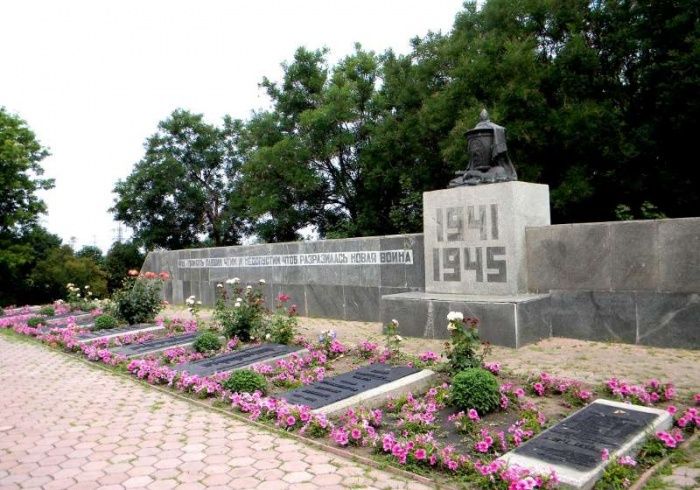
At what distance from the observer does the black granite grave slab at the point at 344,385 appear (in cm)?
488

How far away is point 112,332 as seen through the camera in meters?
9.76

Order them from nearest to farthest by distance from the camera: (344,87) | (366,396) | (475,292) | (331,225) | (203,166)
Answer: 1. (366,396)
2. (475,292)
3. (344,87)
4. (331,225)
5. (203,166)

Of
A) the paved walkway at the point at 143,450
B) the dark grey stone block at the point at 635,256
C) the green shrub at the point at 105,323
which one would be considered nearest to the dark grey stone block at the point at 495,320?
the dark grey stone block at the point at 635,256

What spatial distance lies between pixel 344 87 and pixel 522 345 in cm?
1558

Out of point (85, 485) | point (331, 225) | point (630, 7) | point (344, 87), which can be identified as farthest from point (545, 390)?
point (331, 225)

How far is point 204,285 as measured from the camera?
608 inches

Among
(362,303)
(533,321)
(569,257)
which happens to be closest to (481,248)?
(569,257)

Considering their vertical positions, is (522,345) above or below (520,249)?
below

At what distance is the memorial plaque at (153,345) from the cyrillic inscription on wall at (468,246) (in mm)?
4028

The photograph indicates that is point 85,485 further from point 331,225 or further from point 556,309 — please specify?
point 331,225

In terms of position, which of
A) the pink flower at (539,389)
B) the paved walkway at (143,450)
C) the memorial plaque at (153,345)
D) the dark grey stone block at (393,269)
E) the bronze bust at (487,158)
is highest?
the bronze bust at (487,158)

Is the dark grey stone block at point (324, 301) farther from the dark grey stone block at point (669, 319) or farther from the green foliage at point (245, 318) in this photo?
the dark grey stone block at point (669, 319)

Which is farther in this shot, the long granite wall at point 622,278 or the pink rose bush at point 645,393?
the long granite wall at point 622,278

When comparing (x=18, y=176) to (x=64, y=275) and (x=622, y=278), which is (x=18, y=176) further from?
(x=622, y=278)
